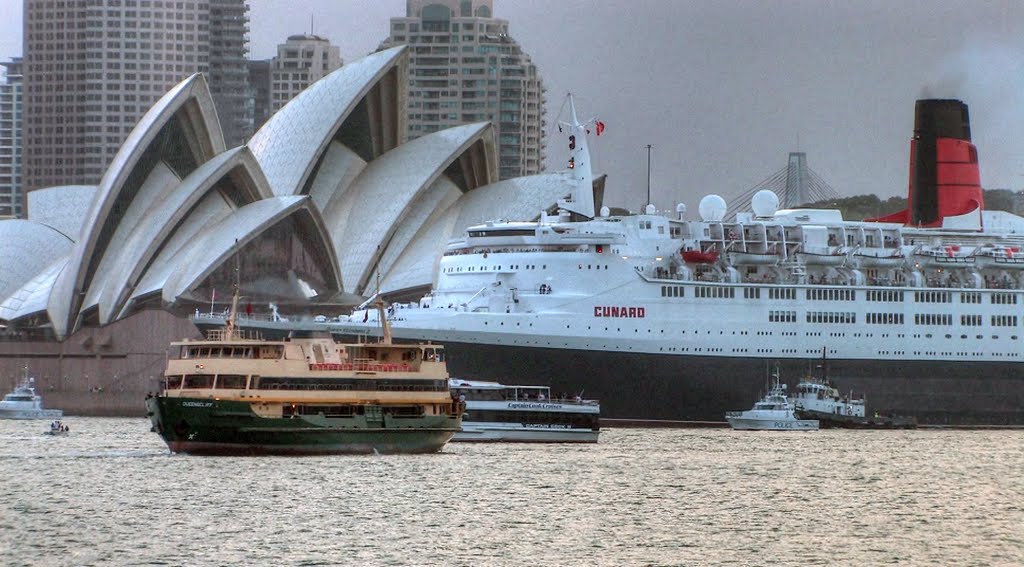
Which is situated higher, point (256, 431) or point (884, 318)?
point (884, 318)

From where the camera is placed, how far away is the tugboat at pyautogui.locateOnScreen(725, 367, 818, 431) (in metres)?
65.8

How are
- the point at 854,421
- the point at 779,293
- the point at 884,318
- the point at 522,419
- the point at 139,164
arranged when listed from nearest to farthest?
the point at 522,419, the point at 854,421, the point at 779,293, the point at 884,318, the point at 139,164

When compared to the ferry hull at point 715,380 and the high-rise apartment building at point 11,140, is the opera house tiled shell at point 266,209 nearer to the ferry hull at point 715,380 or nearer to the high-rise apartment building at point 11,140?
the ferry hull at point 715,380

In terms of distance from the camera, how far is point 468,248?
220 ft

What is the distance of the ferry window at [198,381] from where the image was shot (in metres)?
47.5

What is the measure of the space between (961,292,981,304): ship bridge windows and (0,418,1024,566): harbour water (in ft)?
52.2

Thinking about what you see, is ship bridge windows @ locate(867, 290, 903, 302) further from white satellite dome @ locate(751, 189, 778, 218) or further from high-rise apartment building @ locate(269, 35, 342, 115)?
high-rise apartment building @ locate(269, 35, 342, 115)

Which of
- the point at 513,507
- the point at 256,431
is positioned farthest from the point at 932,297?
the point at 513,507

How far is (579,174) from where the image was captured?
2761 inches

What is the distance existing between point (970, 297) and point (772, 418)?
10273 mm

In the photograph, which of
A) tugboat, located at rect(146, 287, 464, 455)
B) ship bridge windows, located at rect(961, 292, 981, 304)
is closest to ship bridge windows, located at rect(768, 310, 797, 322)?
ship bridge windows, located at rect(961, 292, 981, 304)

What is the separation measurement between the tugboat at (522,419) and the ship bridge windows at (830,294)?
14.5 metres

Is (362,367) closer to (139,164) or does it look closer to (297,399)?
(297,399)

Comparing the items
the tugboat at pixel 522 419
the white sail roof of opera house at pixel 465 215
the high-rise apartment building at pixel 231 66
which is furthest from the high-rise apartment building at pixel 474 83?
the tugboat at pixel 522 419
